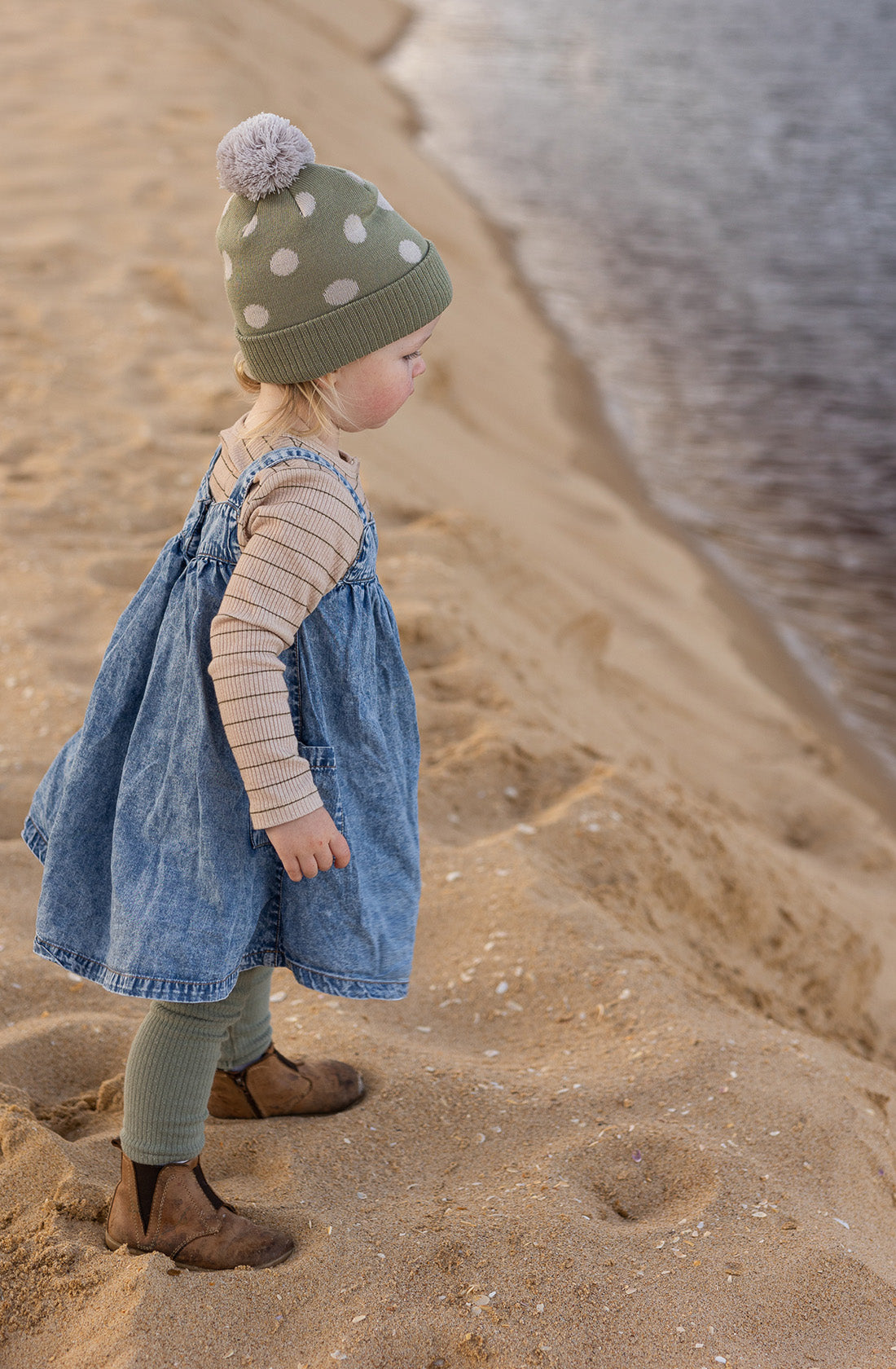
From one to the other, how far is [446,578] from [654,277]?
7.50 meters

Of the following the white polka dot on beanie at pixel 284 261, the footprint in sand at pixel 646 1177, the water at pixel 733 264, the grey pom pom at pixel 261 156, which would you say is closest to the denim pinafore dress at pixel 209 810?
the white polka dot on beanie at pixel 284 261

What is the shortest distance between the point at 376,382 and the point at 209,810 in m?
0.67

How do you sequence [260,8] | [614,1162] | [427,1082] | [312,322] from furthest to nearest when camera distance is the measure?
[260,8] < [427,1082] < [614,1162] < [312,322]

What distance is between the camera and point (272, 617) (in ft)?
5.32

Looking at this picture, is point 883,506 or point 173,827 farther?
point 883,506

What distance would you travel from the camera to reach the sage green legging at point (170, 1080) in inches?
70.1

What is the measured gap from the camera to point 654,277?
1061 centimetres

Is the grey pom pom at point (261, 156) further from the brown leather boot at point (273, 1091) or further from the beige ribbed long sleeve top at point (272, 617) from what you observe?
the brown leather boot at point (273, 1091)

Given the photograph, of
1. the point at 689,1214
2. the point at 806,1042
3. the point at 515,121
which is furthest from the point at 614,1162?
the point at 515,121

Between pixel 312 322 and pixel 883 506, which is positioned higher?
pixel 312 322

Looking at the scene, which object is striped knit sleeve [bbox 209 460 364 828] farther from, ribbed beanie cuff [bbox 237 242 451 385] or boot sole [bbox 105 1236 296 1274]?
boot sole [bbox 105 1236 296 1274]

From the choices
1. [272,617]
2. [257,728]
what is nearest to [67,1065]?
Result: [257,728]

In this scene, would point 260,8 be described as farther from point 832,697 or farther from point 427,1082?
point 427,1082

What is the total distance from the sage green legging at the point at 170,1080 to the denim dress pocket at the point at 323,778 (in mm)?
275
